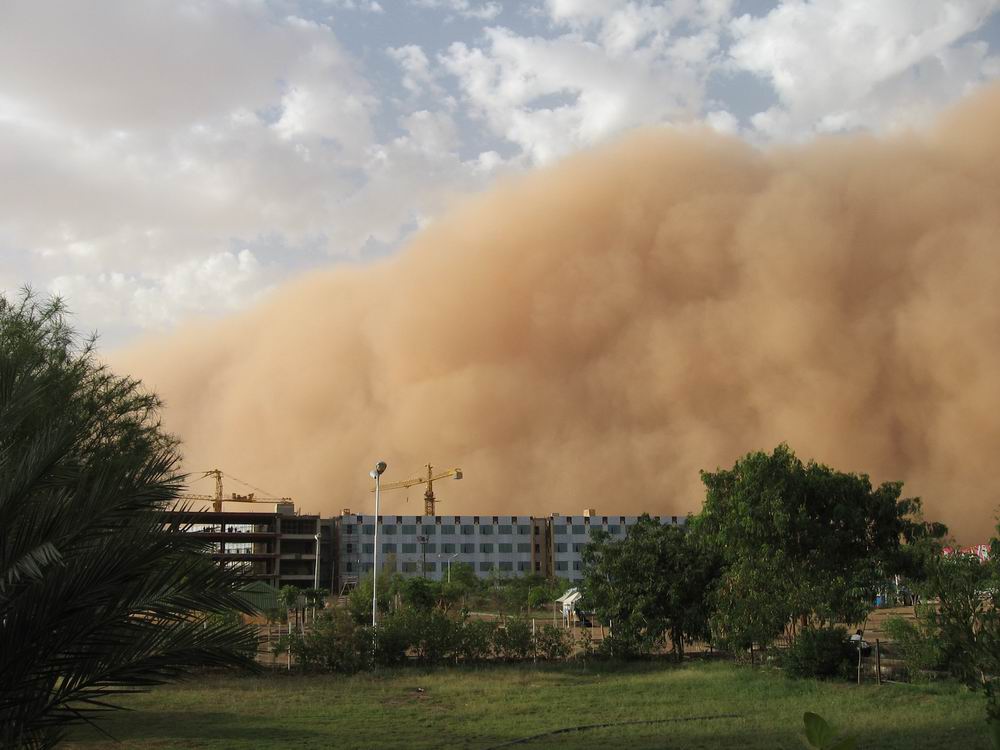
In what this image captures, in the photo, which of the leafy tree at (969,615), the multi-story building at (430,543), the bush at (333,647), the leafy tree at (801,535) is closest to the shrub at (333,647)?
the bush at (333,647)

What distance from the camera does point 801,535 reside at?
1384 centimetres

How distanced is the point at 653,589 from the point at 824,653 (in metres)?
3.59

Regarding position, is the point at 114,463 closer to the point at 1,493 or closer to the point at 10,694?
the point at 1,493

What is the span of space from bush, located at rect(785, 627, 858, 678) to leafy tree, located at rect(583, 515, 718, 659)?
2.77 meters

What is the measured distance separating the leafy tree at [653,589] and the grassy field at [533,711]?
1.10 m

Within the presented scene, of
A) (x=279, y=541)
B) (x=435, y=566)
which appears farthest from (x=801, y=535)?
(x=435, y=566)

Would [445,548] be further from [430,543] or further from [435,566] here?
[435,566]

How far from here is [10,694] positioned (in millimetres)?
3807

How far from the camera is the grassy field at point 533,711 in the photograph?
30.4 ft

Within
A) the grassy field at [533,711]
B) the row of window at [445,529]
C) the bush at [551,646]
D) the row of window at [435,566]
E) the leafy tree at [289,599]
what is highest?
the row of window at [445,529]

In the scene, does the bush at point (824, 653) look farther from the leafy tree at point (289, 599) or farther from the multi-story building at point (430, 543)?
the multi-story building at point (430, 543)

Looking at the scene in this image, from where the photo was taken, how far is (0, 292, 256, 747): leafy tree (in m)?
3.67

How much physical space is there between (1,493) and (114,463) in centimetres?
42

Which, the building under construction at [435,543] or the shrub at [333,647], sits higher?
the building under construction at [435,543]
